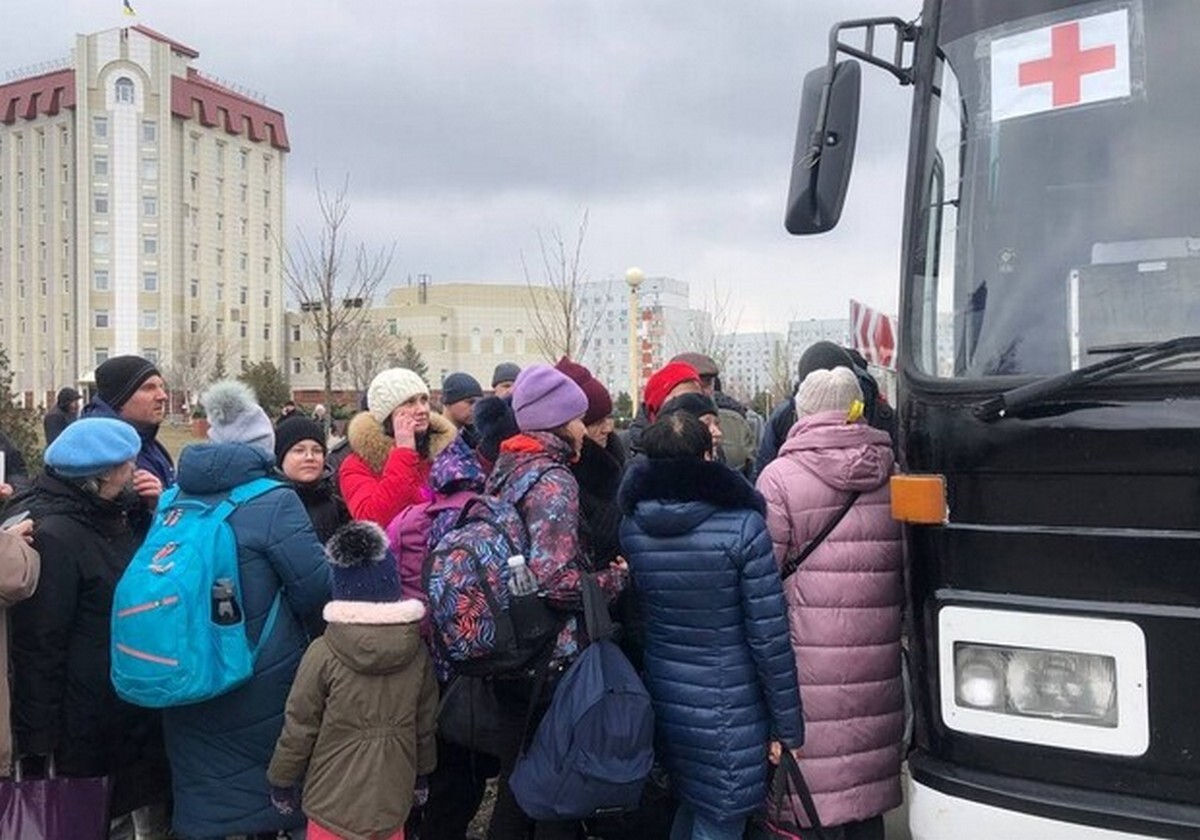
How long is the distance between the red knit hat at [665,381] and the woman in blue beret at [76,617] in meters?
2.60

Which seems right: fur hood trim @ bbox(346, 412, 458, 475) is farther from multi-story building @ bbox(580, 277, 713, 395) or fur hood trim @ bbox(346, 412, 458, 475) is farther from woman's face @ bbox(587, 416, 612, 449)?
multi-story building @ bbox(580, 277, 713, 395)

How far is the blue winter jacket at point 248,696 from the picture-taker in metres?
3.76

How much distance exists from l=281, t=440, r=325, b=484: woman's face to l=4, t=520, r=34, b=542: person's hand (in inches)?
46.0

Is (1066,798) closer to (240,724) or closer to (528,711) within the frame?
Result: (528,711)

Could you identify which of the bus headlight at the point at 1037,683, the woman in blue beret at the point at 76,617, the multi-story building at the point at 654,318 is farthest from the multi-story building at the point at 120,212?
the bus headlight at the point at 1037,683

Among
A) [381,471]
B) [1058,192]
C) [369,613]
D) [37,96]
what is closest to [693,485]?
[369,613]

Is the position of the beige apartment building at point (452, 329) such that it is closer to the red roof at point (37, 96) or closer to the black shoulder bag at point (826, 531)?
the red roof at point (37, 96)

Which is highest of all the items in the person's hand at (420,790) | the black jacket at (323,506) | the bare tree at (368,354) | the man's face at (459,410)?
the bare tree at (368,354)

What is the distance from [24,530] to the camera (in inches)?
147

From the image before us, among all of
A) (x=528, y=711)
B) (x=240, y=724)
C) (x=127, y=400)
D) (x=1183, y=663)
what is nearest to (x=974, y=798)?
(x=1183, y=663)

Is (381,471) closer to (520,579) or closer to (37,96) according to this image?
(520,579)

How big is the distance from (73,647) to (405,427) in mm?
1558

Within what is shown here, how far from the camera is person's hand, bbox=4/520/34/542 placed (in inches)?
144

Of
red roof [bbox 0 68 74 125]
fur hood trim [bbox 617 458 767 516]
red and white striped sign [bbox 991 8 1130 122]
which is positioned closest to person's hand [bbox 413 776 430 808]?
fur hood trim [bbox 617 458 767 516]
